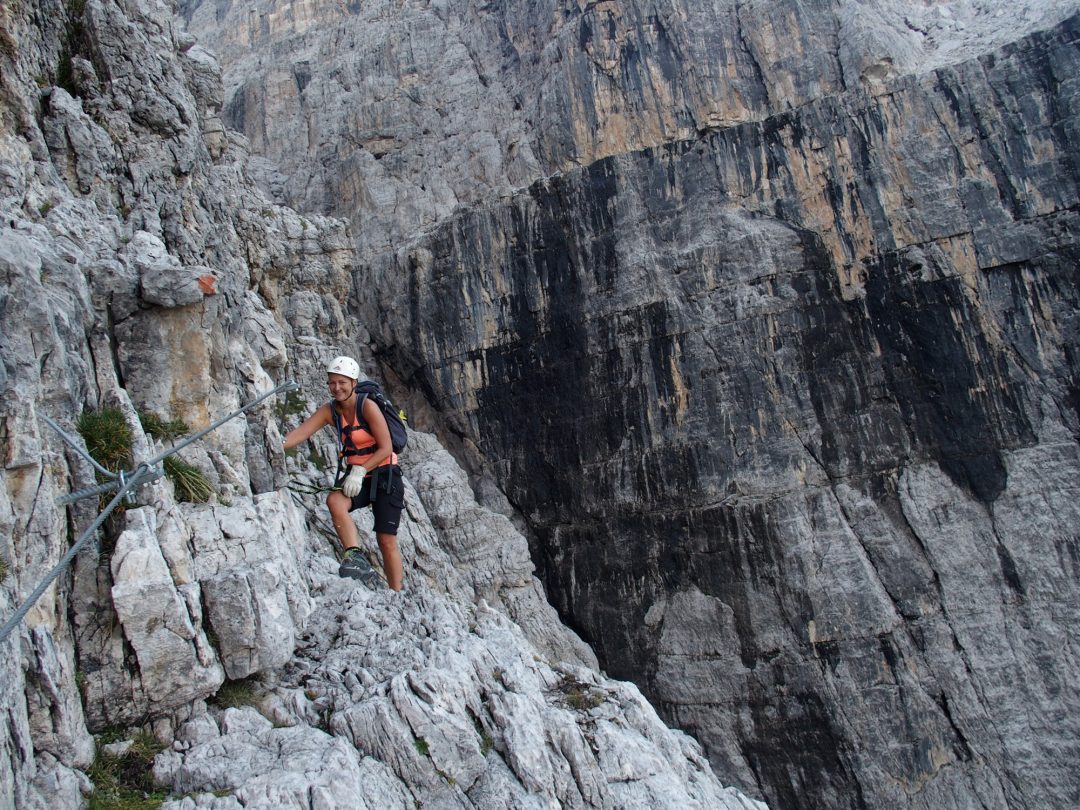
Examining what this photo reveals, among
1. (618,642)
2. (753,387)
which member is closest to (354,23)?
(753,387)

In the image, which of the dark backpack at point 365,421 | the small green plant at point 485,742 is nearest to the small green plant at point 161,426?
the dark backpack at point 365,421

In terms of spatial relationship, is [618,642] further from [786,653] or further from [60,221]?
[60,221]

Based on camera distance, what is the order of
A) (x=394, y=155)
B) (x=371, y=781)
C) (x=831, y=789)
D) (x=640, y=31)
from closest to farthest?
(x=371, y=781)
(x=831, y=789)
(x=640, y=31)
(x=394, y=155)

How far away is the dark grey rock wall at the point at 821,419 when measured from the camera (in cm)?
2141

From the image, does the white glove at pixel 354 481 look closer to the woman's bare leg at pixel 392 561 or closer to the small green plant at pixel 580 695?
the woman's bare leg at pixel 392 561

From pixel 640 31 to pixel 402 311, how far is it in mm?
15356

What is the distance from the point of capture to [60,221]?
34.7 ft

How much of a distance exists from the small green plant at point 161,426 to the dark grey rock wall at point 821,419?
16626 millimetres

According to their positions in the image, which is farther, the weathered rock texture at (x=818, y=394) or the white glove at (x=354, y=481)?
the weathered rock texture at (x=818, y=394)

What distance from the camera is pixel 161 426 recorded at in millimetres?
9883

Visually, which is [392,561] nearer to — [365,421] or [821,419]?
[365,421]

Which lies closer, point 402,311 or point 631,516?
point 631,516

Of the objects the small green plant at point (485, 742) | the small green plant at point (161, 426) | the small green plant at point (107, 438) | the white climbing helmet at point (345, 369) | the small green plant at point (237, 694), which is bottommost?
the small green plant at point (485, 742)

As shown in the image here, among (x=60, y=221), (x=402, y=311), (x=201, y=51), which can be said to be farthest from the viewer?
(x=402, y=311)
